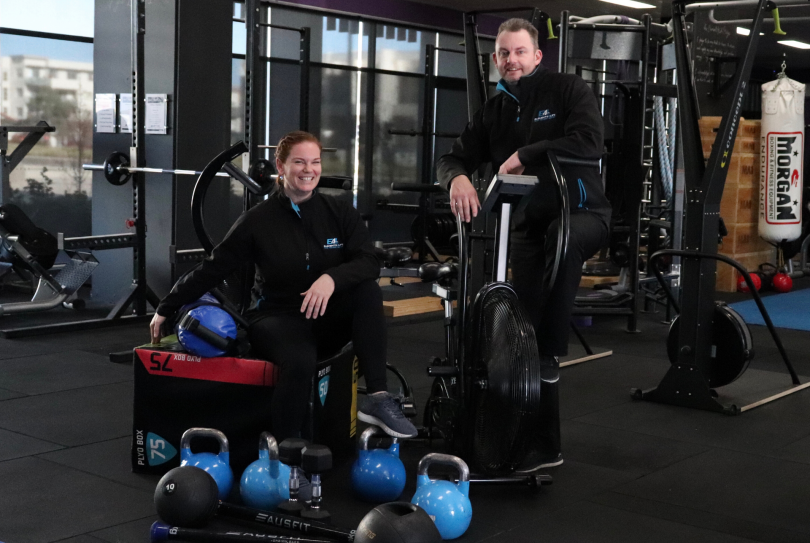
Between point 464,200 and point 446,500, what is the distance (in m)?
0.90

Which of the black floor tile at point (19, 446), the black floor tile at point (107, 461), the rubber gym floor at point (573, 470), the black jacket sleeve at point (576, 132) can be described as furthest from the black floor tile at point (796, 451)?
the black floor tile at point (19, 446)

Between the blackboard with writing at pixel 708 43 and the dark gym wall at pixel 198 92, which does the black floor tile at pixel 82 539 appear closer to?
the dark gym wall at pixel 198 92

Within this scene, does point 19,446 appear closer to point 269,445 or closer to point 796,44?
point 269,445

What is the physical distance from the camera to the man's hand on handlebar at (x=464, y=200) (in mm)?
2727

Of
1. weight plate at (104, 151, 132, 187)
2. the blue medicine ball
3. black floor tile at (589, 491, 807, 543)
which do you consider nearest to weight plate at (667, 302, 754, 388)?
black floor tile at (589, 491, 807, 543)

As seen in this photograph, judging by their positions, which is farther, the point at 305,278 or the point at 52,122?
the point at 52,122

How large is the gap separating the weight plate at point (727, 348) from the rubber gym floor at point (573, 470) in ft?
0.61

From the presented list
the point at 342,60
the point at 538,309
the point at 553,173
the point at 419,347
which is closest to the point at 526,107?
the point at 553,173

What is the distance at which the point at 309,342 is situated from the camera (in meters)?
2.76

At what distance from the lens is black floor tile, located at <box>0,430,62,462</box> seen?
2.99 meters

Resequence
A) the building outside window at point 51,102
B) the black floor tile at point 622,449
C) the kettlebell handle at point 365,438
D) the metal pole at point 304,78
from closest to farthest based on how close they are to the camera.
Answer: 1. the kettlebell handle at point 365,438
2. the black floor tile at point 622,449
3. the metal pole at point 304,78
4. the building outside window at point 51,102

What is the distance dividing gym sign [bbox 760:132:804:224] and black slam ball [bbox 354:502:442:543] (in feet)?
21.0

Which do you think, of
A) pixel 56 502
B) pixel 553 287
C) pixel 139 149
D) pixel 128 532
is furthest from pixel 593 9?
pixel 128 532

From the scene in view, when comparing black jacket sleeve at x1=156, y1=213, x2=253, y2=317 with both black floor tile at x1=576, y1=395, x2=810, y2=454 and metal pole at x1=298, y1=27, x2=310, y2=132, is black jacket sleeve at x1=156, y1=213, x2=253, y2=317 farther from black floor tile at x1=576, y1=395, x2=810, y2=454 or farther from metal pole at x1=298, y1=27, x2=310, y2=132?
metal pole at x1=298, y1=27, x2=310, y2=132
